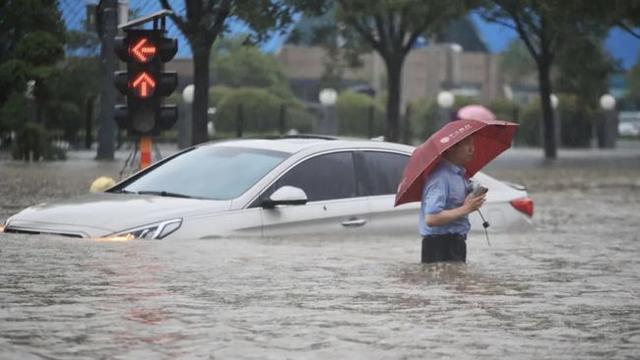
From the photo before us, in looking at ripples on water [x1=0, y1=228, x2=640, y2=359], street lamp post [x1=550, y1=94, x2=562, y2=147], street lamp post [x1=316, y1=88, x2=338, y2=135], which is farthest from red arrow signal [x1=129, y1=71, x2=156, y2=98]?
street lamp post [x1=550, y1=94, x2=562, y2=147]

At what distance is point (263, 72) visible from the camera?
69.5m

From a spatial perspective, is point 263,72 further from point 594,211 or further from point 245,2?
point 594,211

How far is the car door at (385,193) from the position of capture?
13.2m

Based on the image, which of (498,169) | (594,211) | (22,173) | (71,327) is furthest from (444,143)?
(498,169)

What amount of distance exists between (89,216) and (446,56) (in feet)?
237

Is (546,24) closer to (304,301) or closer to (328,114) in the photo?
(328,114)

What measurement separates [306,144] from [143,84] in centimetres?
495

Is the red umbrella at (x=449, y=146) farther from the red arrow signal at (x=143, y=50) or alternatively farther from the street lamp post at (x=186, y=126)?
the street lamp post at (x=186, y=126)

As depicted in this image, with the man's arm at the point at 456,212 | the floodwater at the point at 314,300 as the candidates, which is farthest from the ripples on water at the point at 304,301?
the man's arm at the point at 456,212

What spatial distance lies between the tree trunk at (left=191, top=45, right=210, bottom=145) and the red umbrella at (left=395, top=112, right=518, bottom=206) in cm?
1957

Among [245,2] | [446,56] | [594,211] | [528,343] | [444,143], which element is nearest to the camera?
[528,343]

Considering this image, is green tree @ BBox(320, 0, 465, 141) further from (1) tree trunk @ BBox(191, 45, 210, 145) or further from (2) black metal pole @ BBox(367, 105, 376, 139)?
(2) black metal pole @ BBox(367, 105, 376, 139)

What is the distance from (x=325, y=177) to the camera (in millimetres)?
12992

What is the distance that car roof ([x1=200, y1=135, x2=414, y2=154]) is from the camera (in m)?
13.1
